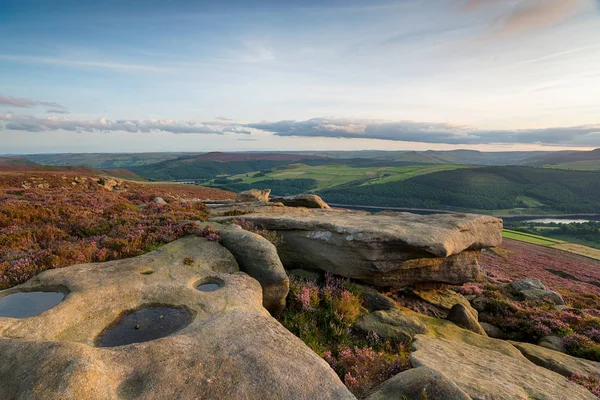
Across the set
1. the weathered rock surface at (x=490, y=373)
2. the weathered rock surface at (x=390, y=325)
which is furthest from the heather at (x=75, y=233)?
the weathered rock surface at (x=490, y=373)

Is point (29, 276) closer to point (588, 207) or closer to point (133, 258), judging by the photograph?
point (133, 258)

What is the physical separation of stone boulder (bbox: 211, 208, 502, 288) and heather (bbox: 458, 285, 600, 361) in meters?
2.32

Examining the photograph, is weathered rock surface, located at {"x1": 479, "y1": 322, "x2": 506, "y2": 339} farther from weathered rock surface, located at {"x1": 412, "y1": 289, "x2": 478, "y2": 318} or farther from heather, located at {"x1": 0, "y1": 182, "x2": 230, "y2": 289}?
heather, located at {"x1": 0, "y1": 182, "x2": 230, "y2": 289}

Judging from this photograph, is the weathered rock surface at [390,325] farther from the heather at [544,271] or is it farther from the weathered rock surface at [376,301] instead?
the heather at [544,271]

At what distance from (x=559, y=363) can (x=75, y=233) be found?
913 inches

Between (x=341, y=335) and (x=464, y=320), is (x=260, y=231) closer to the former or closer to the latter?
(x=341, y=335)

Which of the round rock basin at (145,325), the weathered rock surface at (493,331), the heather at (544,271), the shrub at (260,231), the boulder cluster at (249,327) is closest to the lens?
the boulder cluster at (249,327)

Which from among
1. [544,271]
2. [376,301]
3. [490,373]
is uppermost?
[490,373]

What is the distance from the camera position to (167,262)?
1236cm

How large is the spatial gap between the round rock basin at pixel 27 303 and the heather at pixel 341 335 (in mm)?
7623

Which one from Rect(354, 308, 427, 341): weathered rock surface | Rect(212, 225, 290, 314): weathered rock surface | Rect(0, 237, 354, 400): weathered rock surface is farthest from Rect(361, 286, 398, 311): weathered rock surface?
Rect(0, 237, 354, 400): weathered rock surface

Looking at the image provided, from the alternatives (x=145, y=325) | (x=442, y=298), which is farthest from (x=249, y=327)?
(x=442, y=298)

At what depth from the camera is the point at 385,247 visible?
1553cm

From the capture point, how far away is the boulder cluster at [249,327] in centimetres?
589
